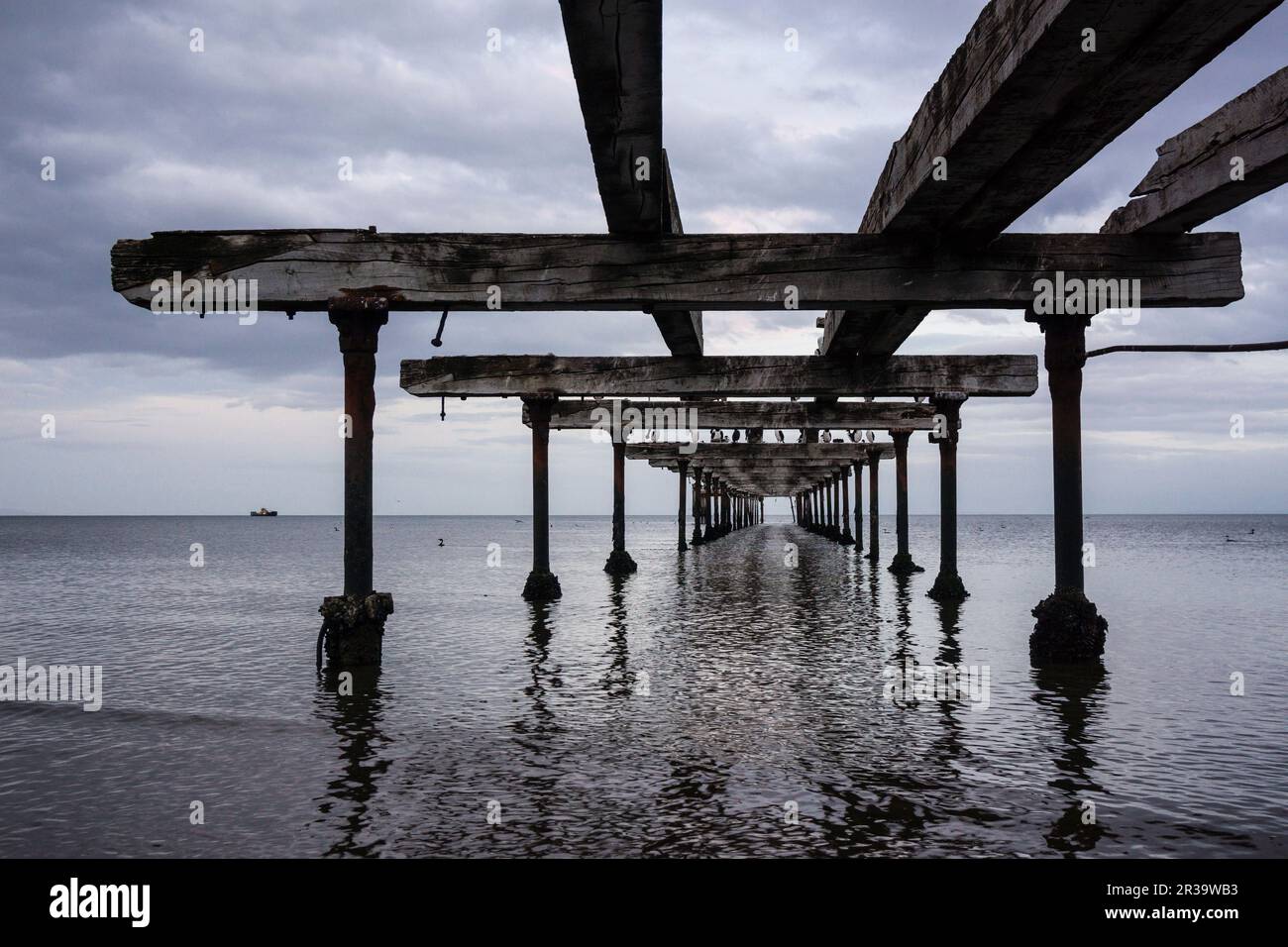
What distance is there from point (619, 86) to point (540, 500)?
12.8 meters

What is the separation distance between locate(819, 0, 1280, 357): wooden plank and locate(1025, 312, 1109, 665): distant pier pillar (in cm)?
207

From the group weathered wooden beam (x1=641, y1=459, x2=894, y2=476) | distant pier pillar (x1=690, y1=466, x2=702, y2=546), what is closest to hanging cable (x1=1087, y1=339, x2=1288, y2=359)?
weathered wooden beam (x1=641, y1=459, x2=894, y2=476)

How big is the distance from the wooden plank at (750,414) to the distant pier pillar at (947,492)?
48 centimetres

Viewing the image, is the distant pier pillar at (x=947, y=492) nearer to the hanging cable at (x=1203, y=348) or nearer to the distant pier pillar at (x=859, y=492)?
the hanging cable at (x=1203, y=348)

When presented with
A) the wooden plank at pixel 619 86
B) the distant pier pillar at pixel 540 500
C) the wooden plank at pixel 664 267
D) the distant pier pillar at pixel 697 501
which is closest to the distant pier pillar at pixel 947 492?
the distant pier pillar at pixel 540 500

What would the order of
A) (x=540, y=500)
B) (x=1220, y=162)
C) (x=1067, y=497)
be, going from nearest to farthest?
(x=1220, y=162), (x=1067, y=497), (x=540, y=500)

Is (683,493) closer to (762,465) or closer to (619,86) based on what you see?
(762,465)

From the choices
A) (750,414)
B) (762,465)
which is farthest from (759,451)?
(750,414)

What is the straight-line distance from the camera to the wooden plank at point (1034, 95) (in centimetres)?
402

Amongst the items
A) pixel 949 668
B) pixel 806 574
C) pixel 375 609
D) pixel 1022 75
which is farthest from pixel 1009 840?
pixel 806 574

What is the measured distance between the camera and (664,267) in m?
7.55

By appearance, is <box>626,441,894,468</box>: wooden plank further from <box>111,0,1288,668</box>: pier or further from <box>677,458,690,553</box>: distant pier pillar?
<box>111,0,1288,668</box>: pier

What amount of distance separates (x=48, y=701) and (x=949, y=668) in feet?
27.5
